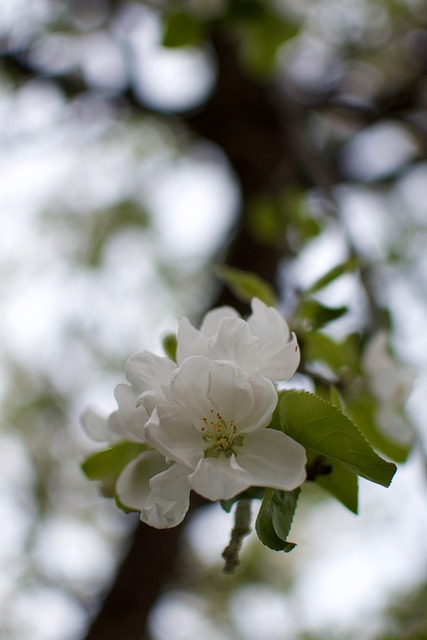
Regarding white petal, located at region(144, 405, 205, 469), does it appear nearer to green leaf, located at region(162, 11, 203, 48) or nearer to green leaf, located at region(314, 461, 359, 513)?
green leaf, located at region(314, 461, 359, 513)

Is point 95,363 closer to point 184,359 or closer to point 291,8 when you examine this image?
point 291,8

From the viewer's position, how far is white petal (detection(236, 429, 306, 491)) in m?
0.52

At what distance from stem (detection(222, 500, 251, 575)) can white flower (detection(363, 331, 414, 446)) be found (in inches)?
13.6

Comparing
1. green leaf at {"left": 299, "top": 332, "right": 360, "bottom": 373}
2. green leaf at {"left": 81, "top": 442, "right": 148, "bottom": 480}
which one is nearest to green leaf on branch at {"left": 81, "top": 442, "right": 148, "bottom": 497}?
green leaf at {"left": 81, "top": 442, "right": 148, "bottom": 480}

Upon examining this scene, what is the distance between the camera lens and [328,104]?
2.77 metres

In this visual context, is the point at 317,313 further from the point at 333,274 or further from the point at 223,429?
the point at 223,429

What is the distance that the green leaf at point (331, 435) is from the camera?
53 centimetres

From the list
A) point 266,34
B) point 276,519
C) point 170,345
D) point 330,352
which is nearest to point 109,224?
point 266,34

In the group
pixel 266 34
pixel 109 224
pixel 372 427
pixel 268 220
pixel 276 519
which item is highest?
pixel 276 519

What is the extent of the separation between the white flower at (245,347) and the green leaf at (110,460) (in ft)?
0.47

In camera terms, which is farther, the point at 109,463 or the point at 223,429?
the point at 109,463

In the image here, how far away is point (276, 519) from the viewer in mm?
536

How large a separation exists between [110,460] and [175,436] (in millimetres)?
157

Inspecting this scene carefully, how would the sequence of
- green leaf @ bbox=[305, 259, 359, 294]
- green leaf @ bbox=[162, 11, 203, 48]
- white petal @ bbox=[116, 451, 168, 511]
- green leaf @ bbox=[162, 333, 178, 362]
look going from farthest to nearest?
green leaf @ bbox=[162, 11, 203, 48], green leaf @ bbox=[305, 259, 359, 294], green leaf @ bbox=[162, 333, 178, 362], white petal @ bbox=[116, 451, 168, 511]
